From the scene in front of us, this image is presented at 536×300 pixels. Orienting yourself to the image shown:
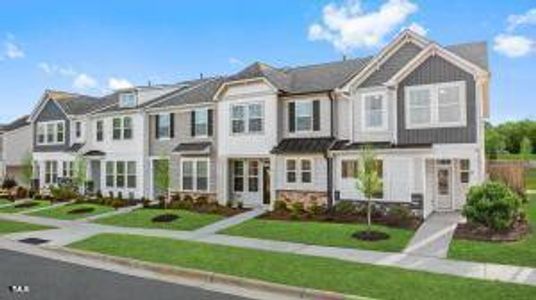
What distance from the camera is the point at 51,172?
4206cm

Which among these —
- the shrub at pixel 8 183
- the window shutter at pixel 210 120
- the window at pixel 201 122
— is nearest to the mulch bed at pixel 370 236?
the window shutter at pixel 210 120

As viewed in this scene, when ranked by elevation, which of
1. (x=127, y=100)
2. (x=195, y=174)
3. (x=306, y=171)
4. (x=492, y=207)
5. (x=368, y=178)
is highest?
(x=127, y=100)

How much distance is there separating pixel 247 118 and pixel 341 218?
8.50 metres

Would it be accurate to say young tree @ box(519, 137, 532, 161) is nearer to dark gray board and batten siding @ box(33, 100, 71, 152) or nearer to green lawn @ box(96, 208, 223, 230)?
green lawn @ box(96, 208, 223, 230)

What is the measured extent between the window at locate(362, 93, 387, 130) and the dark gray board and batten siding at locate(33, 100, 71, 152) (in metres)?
24.6

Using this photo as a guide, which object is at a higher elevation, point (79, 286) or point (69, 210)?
point (69, 210)

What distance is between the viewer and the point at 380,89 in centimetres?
2453

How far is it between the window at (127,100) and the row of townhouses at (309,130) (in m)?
0.09

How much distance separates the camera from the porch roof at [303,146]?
2583 cm

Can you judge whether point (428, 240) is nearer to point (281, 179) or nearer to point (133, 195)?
point (281, 179)

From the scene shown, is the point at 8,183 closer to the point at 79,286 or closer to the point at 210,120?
the point at 210,120

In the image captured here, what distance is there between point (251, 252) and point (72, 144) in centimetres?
2795

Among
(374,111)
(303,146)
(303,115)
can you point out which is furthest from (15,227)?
(374,111)

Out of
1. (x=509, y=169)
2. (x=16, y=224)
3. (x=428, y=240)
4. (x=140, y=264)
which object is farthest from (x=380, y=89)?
(x=16, y=224)
